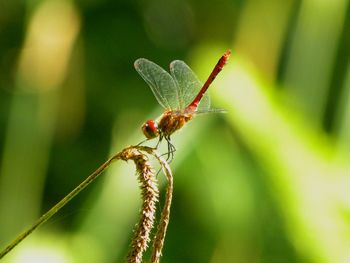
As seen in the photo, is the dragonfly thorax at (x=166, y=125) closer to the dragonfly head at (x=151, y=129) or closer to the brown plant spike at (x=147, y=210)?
the dragonfly head at (x=151, y=129)

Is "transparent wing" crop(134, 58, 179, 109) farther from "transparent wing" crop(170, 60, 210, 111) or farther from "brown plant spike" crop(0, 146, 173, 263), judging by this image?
"brown plant spike" crop(0, 146, 173, 263)

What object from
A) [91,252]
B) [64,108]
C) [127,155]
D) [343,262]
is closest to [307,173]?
[343,262]

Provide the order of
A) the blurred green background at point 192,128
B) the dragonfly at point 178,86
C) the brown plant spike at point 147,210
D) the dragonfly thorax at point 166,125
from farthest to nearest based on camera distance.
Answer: the blurred green background at point 192,128
the dragonfly at point 178,86
the dragonfly thorax at point 166,125
the brown plant spike at point 147,210

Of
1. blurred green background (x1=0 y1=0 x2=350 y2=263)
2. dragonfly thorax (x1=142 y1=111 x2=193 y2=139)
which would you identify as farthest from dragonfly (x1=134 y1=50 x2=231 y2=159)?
blurred green background (x1=0 y1=0 x2=350 y2=263)

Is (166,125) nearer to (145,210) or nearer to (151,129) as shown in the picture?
(151,129)

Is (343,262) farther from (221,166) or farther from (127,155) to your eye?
(127,155)

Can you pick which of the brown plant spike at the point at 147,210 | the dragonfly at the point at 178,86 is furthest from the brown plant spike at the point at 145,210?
the dragonfly at the point at 178,86
